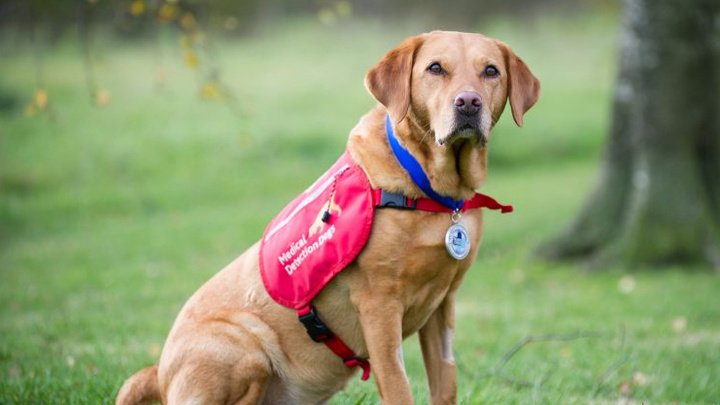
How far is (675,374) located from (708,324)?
7.82 ft

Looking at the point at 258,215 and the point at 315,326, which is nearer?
the point at 315,326

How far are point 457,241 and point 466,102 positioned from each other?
66 cm

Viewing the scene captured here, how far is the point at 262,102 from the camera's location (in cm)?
2350

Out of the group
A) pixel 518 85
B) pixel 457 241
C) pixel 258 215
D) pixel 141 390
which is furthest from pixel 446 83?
pixel 258 215

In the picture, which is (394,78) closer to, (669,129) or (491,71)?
(491,71)

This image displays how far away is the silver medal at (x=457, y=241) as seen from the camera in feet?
13.9

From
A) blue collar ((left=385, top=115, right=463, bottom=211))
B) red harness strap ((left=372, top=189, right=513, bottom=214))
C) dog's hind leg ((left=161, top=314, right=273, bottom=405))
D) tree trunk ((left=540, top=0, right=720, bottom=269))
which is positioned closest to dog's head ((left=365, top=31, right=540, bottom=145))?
blue collar ((left=385, top=115, right=463, bottom=211))

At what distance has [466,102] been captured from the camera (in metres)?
4.21

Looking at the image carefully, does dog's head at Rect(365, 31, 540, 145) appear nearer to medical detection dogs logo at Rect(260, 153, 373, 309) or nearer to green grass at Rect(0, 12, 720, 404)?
medical detection dogs logo at Rect(260, 153, 373, 309)

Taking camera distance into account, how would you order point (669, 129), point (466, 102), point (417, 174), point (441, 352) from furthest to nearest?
point (669, 129) < point (441, 352) < point (417, 174) < point (466, 102)

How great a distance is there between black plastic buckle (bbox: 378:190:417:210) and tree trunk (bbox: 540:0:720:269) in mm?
6406

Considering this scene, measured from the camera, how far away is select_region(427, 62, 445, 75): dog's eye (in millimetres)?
4367

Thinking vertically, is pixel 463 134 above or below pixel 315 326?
above

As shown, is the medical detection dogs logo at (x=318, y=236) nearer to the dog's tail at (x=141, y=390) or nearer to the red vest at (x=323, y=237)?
the red vest at (x=323, y=237)
